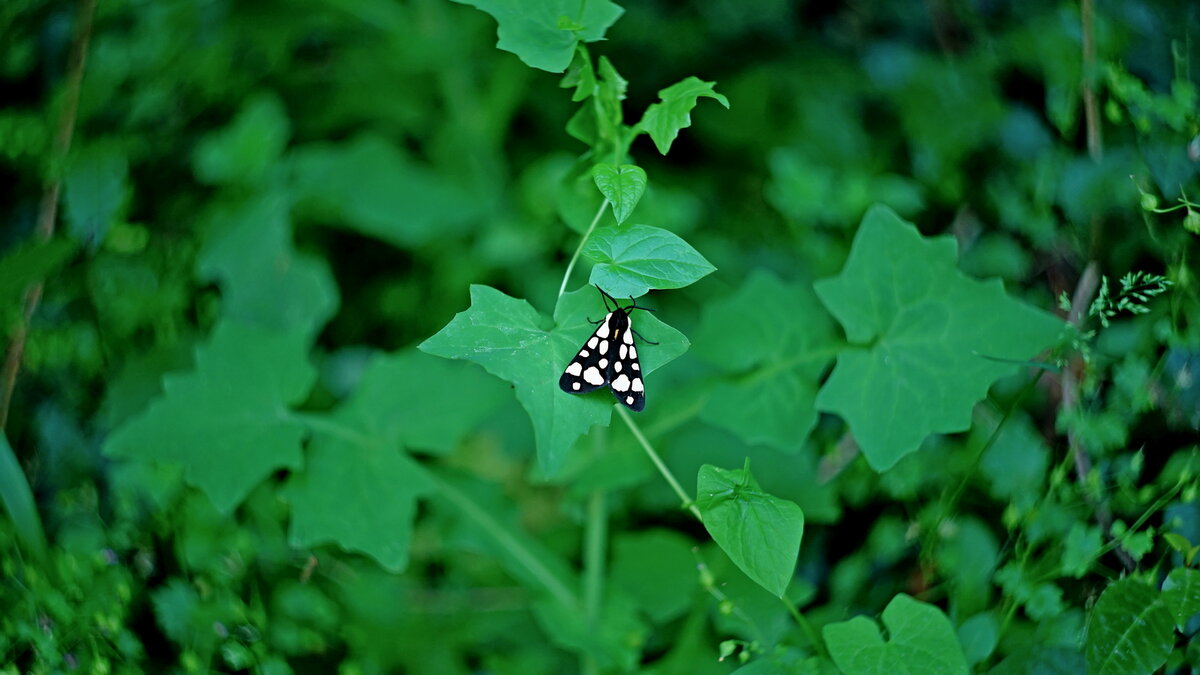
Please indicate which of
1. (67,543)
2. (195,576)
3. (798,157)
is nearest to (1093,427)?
(798,157)

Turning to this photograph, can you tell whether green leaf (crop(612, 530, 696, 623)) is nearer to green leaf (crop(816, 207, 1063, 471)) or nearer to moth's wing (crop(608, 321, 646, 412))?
green leaf (crop(816, 207, 1063, 471))

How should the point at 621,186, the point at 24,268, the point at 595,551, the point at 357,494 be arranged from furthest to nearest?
the point at 24,268 < the point at 595,551 < the point at 357,494 < the point at 621,186

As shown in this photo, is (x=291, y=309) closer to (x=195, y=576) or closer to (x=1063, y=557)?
(x=195, y=576)

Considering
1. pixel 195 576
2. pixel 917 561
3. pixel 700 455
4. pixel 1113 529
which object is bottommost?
pixel 195 576

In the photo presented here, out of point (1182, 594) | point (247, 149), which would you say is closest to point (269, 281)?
point (247, 149)

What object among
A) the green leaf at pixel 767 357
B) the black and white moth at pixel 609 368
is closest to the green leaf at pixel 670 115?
the black and white moth at pixel 609 368

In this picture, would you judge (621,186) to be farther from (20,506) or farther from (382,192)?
(20,506)

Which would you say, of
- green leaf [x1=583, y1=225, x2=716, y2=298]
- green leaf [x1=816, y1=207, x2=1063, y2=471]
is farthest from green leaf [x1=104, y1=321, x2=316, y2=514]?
green leaf [x1=816, y1=207, x2=1063, y2=471]
